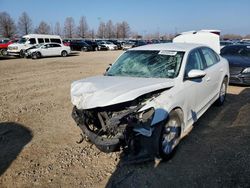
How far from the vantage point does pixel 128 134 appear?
3.07 meters

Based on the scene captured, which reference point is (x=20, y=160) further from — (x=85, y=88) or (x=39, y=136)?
(x=85, y=88)

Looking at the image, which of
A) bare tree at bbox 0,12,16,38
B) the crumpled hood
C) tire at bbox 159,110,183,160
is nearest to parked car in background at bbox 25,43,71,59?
the crumpled hood

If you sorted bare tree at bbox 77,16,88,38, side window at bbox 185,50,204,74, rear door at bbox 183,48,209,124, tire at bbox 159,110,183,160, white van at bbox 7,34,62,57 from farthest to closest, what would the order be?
bare tree at bbox 77,16,88,38 → white van at bbox 7,34,62,57 → side window at bbox 185,50,204,74 → rear door at bbox 183,48,209,124 → tire at bbox 159,110,183,160

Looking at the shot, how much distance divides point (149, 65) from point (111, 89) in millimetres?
1174

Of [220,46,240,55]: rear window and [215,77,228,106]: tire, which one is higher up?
[220,46,240,55]: rear window

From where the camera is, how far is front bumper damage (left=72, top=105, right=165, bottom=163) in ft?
10.0

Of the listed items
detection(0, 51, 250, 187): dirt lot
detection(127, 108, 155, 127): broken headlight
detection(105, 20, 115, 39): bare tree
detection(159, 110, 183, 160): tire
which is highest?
detection(105, 20, 115, 39): bare tree

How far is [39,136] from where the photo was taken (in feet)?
14.6

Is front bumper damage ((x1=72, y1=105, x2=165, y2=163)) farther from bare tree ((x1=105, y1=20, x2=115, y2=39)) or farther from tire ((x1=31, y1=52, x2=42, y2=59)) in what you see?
bare tree ((x1=105, y1=20, x2=115, y2=39))

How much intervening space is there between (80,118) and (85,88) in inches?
17.8

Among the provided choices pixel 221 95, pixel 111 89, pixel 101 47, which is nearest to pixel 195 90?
pixel 111 89

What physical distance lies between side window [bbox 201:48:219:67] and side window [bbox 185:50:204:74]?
40cm

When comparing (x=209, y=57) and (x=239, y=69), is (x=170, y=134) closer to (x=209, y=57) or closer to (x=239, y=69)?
(x=209, y=57)

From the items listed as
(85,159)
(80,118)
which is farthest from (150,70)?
(85,159)
